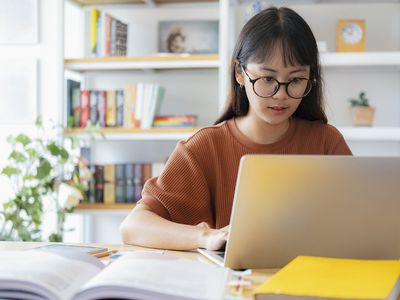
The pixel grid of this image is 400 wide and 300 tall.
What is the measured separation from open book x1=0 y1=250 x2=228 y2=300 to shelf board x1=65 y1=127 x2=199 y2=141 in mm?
2015

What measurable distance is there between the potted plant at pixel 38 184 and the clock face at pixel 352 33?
1.36 meters

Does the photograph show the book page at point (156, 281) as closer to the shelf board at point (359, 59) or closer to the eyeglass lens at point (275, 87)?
the eyeglass lens at point (275, 87)

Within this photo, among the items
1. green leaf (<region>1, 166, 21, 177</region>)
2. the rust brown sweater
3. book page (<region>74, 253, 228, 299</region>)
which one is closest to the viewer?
book page (<region>74, 253, 228, 299</region>)

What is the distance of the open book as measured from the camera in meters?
0.83

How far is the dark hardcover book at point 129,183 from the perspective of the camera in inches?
124

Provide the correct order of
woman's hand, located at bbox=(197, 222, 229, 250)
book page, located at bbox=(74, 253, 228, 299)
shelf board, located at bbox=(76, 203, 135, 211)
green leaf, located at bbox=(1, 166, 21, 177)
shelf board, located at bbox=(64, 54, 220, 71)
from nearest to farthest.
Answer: book page, located at bbox=(74, 253, 228, 299) < woman's hand, located at bbox=(197, 222, 229, 250) < green leaf, located at bbox=(1, 166, 21, 177) < shelf board, located at bbox=(64, 54, 220, 71) < shelf board, located at bbox=(76, 203, 135, 211)

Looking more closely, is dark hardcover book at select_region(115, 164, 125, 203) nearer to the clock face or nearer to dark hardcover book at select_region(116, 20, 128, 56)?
dark hardcover book at select_region(116, 20, 128, 56)

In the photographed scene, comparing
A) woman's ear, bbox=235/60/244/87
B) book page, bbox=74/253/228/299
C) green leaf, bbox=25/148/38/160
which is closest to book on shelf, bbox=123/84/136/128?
green leaf, bbox=25/148/38/160

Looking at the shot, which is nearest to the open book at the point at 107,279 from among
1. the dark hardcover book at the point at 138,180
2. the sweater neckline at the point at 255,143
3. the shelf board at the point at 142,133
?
the sweater neckline at the point at 255,143

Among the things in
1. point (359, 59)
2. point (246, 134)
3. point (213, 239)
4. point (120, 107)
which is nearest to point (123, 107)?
point (120, 107)

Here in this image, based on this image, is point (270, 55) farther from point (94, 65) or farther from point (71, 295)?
point (94, 65)

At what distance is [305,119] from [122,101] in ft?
4.82

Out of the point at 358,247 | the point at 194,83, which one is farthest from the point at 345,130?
the point at 358,247

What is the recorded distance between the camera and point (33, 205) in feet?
9.53
